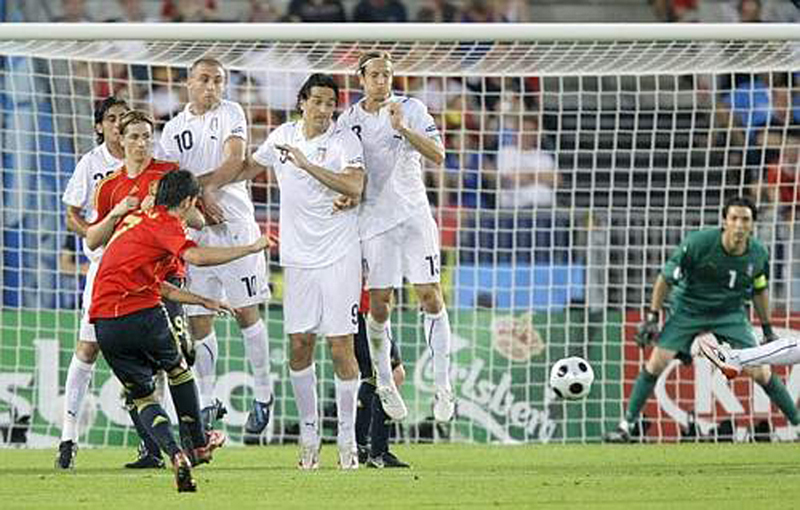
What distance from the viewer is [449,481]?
10188 millimetres

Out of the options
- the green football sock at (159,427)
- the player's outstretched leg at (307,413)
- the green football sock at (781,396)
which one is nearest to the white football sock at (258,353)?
the player's outstretched leg at (307,413)

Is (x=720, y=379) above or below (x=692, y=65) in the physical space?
below

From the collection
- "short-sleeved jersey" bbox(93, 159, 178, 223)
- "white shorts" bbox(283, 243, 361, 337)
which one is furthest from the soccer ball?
"short-sleeved jersey" bbox(93, 159, 178, 223)

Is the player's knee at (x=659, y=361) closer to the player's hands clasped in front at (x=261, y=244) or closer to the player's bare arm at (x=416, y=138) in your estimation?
the player's bare arm at (x=416, y=138)

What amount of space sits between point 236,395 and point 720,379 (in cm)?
375

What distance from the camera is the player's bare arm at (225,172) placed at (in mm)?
11578

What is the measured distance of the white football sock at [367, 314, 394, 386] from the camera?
1146cm

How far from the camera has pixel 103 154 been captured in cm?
1159

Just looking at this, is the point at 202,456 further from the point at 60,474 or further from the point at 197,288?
the point at 197,288

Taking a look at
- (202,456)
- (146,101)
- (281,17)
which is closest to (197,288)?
(202,456)

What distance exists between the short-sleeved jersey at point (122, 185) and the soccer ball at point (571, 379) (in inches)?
114

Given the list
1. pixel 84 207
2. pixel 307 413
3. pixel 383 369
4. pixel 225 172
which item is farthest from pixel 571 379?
pixel 84 207

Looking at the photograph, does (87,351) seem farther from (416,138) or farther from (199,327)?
(416,138)

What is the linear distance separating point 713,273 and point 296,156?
14.2 feet
